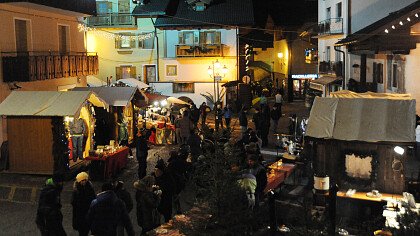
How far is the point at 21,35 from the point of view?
2277 cm

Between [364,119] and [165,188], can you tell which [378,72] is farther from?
[165,188]

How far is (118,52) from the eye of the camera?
4191 cm

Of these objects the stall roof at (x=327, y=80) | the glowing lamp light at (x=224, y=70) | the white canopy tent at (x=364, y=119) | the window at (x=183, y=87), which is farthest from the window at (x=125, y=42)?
the white canopy tent at (x=364, y=119)

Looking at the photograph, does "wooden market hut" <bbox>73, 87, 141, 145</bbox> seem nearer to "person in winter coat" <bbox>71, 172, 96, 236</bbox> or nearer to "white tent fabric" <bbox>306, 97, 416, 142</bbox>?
"white tent fabric" <bbox>306, 97, 416, 142</bbox>

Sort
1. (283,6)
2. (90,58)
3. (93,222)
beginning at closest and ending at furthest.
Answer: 1. (93,222)
2. (90,58)
3. (283,6)

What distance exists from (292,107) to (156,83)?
1087cm

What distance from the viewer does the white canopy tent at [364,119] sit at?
38.7 ft

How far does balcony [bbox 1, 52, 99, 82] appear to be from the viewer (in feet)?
68.3

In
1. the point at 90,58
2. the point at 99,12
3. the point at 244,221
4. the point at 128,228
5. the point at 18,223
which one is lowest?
the point at 18,223

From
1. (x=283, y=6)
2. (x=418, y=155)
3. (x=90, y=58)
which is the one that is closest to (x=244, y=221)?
(x=418, y=155)

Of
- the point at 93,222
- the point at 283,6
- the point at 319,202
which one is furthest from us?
the point at 283,6

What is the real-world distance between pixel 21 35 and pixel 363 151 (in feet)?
54.6

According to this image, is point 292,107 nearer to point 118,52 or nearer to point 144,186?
point 118,52

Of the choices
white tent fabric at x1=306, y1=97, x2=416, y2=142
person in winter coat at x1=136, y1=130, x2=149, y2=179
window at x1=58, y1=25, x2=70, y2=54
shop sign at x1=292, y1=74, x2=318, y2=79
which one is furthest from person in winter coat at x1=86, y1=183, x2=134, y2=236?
shop sign at x1=292, y1=74, x2=318, y2=79
